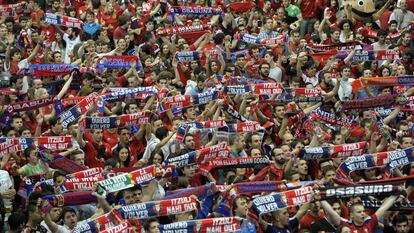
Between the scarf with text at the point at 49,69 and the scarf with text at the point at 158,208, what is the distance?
19.4 ft

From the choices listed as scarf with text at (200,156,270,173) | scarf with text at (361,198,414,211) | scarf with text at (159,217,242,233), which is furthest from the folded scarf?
scarf with text at (159,217,242,233)

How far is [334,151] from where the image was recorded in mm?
15172

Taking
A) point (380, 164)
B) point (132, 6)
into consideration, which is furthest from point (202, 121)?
point (132, 6)

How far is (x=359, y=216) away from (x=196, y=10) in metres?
9.53

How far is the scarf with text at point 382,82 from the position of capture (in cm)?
1800

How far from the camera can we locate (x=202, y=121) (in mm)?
16344

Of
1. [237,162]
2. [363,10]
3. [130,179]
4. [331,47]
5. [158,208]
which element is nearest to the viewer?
[158,208]

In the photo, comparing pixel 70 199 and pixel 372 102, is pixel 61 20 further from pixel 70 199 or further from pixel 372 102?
pixel 70 199

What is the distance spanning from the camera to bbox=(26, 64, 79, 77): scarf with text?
18750mm

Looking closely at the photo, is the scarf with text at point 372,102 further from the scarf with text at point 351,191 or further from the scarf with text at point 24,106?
the scarf with text at point 351,191

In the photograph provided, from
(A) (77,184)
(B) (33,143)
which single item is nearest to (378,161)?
(A) (77,184)

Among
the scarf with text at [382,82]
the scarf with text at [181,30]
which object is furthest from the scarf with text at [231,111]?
the scarf with text at [181,30]

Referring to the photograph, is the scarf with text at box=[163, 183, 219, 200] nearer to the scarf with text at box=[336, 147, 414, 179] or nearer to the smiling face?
the scarf with text at box=[336, 147, 414, 179]

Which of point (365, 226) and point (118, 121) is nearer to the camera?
point (365, 226)
